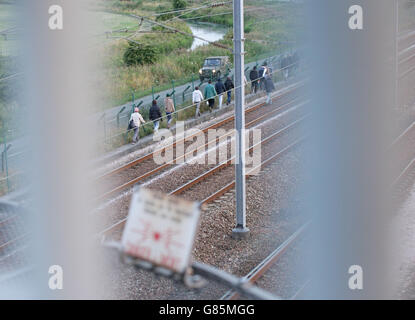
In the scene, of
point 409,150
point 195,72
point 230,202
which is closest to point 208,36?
point 195,72

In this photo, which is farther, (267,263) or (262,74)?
(262,74)

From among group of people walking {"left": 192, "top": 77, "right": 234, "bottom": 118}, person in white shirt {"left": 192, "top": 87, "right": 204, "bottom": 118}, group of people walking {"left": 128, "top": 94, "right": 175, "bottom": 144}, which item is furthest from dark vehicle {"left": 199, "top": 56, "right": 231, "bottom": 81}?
group of people walking {"left": 128, "top": 94, "right": 175, "bottom": 144}

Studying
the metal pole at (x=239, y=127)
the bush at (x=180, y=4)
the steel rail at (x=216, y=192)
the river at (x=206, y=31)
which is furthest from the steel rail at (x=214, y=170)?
the river at (x=206, y=31)

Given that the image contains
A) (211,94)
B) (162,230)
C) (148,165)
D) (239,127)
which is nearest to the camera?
(162,230)

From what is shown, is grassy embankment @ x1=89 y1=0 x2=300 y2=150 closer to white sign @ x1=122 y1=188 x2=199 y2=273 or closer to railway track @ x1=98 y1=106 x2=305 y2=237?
railway track @ x1=98 y1=106 x2=305 y2=237

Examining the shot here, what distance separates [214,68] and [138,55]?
3977 millimetres

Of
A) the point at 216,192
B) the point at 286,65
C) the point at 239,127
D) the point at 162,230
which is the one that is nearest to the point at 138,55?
the point at 286,65

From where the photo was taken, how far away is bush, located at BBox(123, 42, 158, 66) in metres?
32.3

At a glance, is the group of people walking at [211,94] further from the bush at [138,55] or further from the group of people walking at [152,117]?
the bush at [138,55]

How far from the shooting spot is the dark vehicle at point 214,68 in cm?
3025

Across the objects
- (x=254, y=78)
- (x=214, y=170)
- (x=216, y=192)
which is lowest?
(x=216, y=192)

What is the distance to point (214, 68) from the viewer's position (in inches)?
1215

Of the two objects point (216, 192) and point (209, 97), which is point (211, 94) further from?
point (216, 192)

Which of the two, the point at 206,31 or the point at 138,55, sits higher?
the point at 206,31
